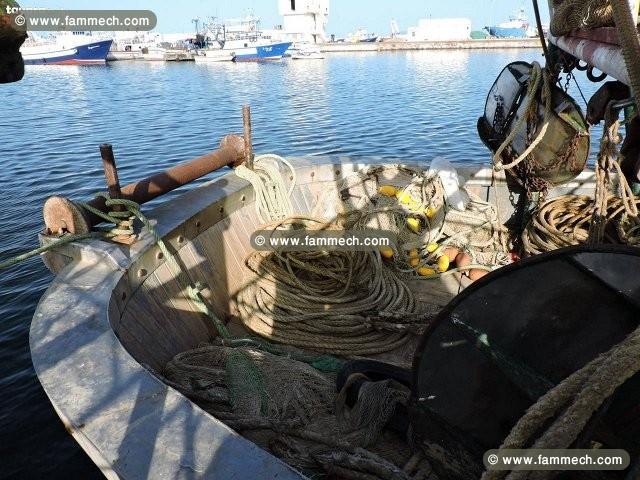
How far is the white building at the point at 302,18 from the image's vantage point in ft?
253

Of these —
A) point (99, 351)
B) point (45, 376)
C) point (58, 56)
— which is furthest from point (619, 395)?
point (58, 56)

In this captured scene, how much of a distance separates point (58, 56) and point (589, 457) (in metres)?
67.9

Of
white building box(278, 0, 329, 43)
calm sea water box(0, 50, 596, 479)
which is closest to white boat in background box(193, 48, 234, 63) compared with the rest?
white building box(278, 0, 329, 43)

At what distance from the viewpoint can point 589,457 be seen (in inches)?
54.3

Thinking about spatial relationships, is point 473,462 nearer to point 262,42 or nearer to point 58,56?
point 58,56

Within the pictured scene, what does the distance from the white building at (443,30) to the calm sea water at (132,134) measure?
177 feet

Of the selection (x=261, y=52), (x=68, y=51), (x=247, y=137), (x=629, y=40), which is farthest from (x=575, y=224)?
(x=261, y=52)

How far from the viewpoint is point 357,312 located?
14.5 ft

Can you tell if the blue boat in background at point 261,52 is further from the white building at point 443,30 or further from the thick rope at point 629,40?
the thick rope at point 629,40

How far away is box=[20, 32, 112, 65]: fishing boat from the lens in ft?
177

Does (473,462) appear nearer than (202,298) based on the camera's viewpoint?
Yes

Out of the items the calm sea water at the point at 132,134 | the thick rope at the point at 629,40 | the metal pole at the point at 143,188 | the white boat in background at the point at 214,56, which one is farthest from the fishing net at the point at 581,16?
the white boat in background at the point at 214,56

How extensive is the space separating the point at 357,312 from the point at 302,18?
85069 mm

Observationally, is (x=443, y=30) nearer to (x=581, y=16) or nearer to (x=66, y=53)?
(x=66, y=53)
